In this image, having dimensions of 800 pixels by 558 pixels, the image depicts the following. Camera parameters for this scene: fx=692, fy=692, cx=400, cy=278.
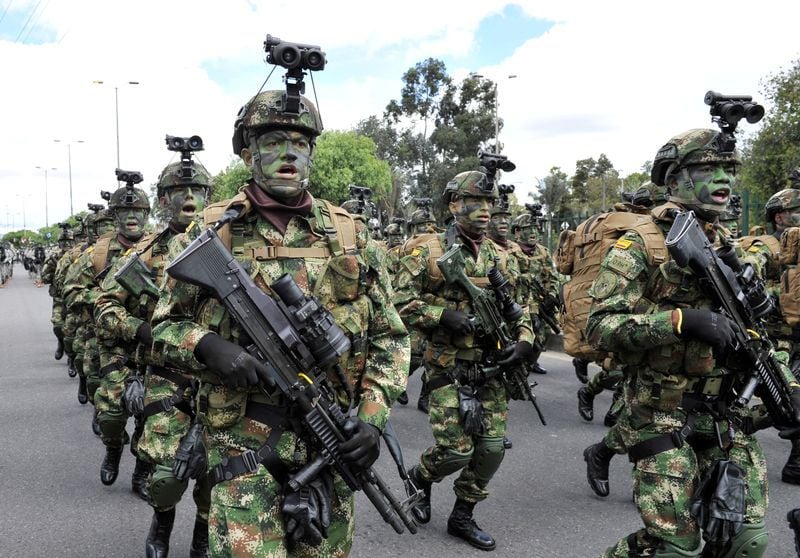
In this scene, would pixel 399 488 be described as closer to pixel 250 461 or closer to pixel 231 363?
pixel 250 461

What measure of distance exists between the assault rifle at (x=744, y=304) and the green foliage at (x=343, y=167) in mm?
37808

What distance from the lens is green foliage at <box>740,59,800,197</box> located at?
48.8 ft

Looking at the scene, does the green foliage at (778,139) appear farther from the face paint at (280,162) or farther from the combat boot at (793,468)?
the face paint at (280,162)

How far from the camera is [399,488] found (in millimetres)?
5344

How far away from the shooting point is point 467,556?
4.15 m

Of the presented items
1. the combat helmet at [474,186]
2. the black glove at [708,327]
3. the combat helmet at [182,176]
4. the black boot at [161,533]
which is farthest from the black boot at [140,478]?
the black glove at [708,327]

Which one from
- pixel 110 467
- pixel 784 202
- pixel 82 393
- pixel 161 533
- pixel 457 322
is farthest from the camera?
pixel 82 393

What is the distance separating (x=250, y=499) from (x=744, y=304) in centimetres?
230

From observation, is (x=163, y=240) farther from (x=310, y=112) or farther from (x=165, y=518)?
(x=310, y=112)

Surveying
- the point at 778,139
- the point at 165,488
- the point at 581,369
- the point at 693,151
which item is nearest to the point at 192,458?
the point at 165,488

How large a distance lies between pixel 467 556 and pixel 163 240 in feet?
9.53

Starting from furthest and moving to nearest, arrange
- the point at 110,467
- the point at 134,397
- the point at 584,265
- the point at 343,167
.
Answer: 1. the point at 343,167
2. the point at 110,467
3. the point at 584,265
4. the point at 134,397

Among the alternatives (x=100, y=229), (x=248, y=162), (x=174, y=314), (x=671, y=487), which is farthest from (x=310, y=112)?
(x=100, y=229)

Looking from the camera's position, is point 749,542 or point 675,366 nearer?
point 749,542
